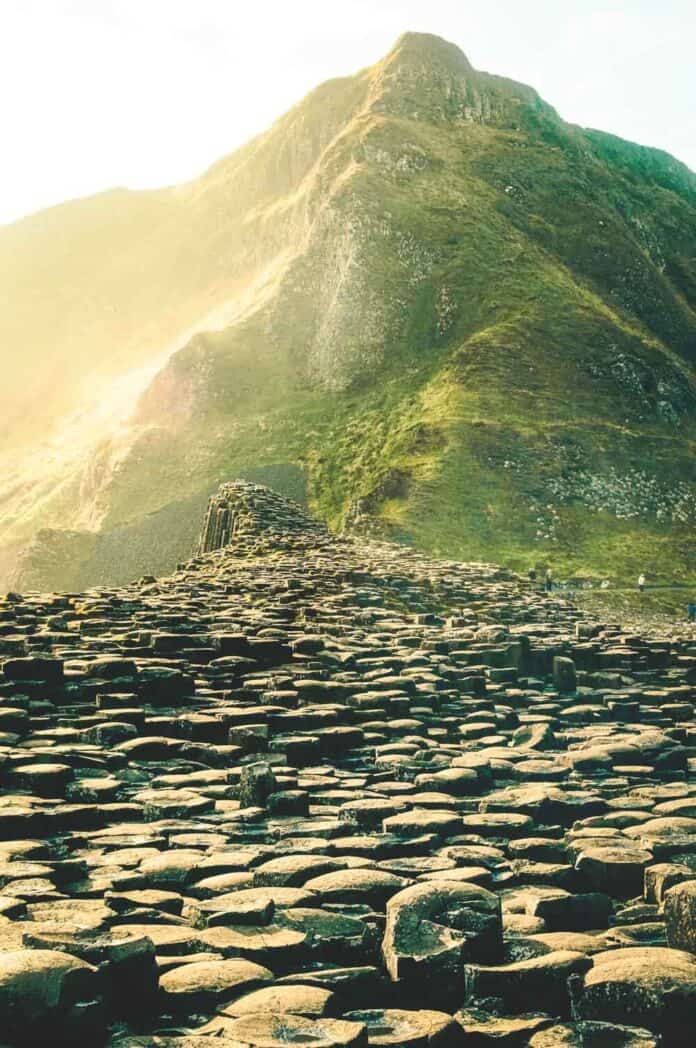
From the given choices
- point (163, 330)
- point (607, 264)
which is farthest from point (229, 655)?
point (163, 330)

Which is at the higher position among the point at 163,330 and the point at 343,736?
the point at 163,330

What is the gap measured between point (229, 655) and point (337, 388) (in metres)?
71.0

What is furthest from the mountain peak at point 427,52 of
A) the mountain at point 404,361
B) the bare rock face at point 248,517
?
the bare rock face at point 248,517

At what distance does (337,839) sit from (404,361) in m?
76.5

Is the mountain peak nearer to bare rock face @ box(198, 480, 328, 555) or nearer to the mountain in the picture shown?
the mountain

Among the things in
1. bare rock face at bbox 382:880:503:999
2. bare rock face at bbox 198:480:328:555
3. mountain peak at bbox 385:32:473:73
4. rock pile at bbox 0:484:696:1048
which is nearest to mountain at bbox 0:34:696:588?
mountain peak at bbox 385:32:473:73

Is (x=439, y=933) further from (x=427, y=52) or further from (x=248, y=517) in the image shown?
(x=427, y=52)

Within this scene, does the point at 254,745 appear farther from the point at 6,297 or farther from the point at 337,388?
the point at 6,297

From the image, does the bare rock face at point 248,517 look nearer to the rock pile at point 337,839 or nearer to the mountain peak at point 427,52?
the rock pile at point 337,839

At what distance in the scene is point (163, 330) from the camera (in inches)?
5202

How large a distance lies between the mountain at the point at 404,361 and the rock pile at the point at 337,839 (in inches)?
1456

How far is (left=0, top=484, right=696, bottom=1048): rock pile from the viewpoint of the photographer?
432cm

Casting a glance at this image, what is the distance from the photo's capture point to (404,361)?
3226 inches

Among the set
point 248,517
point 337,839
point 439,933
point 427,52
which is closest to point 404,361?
point 248,517
